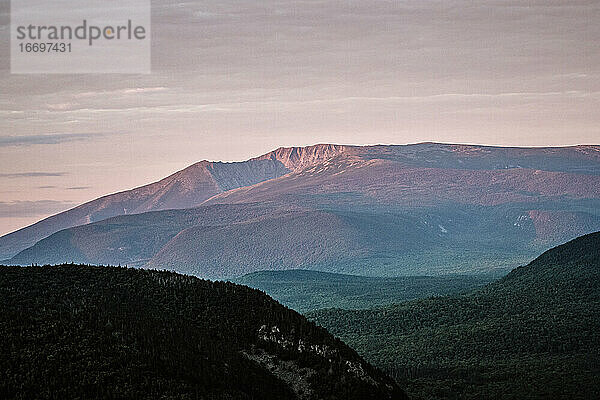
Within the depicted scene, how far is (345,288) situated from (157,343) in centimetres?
11193

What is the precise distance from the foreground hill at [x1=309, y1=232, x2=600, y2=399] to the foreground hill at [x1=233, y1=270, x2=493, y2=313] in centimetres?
2323

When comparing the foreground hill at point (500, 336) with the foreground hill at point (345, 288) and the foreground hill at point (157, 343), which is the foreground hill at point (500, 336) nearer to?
the foreground hill at point (157, 343)

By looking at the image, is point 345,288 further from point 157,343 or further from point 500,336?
point 157,343

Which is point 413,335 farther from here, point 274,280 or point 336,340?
point 274,280

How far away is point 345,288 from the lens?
150 m

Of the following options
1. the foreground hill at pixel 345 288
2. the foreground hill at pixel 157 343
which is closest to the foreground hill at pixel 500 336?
the foreground hill at pixel 157 343

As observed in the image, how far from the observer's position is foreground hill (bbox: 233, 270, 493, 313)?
12938 centimetres

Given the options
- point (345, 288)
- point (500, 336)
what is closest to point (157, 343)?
point (500, 336)

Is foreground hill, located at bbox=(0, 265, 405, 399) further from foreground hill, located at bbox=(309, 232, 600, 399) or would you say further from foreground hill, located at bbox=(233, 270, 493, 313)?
foreground hill, located at bbox=(233, 270, 493, 313)

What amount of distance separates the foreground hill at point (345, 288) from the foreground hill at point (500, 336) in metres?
23.2

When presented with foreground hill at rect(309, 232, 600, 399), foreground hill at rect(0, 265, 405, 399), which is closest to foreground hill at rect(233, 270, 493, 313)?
foreground hill at rect(309, 232, 600, 399)

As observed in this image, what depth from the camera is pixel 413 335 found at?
3221 inches

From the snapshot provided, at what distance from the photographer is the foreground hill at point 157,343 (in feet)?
118

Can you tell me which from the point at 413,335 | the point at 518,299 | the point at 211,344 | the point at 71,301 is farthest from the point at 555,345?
the point at 71,301
